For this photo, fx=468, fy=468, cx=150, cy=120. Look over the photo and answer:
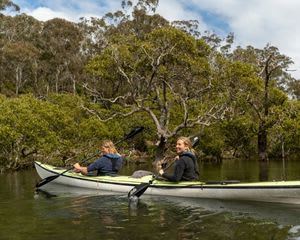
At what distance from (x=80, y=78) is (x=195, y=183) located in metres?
41.9

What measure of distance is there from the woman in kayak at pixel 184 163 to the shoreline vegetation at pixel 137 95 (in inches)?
526

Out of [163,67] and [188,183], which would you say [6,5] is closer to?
[163,67]

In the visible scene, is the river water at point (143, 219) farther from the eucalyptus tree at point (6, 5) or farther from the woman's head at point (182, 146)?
the eucalyptus tree at point (6, 5)

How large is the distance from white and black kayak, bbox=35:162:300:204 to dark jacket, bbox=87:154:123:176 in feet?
0.91

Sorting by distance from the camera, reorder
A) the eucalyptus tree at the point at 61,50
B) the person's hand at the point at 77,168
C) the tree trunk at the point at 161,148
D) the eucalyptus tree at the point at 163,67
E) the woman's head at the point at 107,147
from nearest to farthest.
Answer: the woman's head at the point at 107,147, the person's hand at the point at 77,168, the eucalyptus tree at the point at 163,67, the tree trunk at the point at 161,148, the eucalyptus tree at the point at 61,50

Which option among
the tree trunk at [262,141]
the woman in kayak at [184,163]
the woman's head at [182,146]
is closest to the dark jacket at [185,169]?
the woman in kayak at [184,163]

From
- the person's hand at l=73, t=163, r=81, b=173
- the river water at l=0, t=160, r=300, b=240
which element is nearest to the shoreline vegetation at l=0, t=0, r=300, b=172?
the person's hand at l=73, t=163, r=81, b=173

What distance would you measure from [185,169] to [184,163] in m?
0.25

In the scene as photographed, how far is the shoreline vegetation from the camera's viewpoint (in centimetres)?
2555

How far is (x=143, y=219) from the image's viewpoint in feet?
30.0

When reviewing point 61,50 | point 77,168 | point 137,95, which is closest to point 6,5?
point 61,50

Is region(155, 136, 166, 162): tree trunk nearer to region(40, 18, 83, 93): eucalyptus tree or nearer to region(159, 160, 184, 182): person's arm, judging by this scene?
region(159, 160, 184, 182): person's arm

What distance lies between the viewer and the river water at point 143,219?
25.6ft

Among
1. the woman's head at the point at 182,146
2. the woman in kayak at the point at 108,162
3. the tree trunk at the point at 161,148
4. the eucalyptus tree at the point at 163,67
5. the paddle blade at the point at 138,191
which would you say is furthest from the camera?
the tree trunk at the point at 161,148
